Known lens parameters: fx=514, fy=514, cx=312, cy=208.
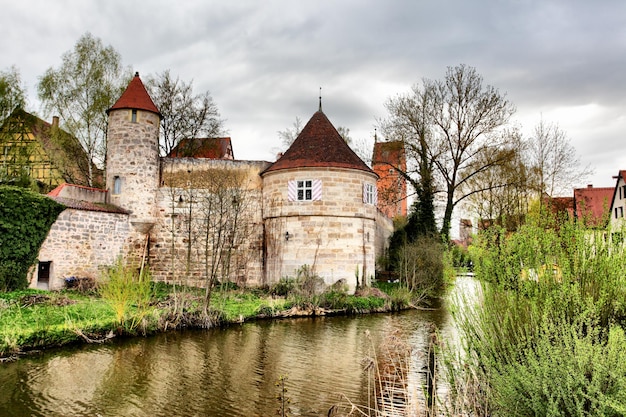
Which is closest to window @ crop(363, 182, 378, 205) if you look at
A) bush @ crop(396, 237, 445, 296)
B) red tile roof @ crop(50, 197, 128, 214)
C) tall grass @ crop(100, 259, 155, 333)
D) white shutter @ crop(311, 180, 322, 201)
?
white shutter @ crop(311, 180, 322, 201)

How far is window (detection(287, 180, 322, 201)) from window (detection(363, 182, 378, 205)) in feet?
6.74

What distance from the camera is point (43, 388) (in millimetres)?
8281

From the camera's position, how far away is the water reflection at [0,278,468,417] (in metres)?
7.65

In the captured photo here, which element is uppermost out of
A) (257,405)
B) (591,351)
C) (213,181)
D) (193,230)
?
(213,181)

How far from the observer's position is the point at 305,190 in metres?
20.7


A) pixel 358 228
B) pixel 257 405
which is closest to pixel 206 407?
pixel 257 405

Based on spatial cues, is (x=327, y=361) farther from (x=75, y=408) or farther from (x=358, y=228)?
(x=358, y=228)

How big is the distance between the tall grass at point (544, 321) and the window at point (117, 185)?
17487 mm

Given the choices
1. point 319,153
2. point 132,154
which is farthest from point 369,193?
point 132,154

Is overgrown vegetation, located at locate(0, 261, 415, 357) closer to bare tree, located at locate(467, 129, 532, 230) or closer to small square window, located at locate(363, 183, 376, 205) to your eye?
small square window, located at locate(363, 183, 376, 205)

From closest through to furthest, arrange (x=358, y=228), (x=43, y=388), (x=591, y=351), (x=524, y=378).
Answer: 1. (x=591, y=351)
2. (x=524, y=378)
3. (x=43, y=388)
4. (x=358, y=228)

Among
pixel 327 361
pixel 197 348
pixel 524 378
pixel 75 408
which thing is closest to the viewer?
pixel 524 378

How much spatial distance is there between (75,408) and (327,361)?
4.97 metres

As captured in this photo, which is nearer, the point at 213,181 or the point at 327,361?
the point at 327,361
